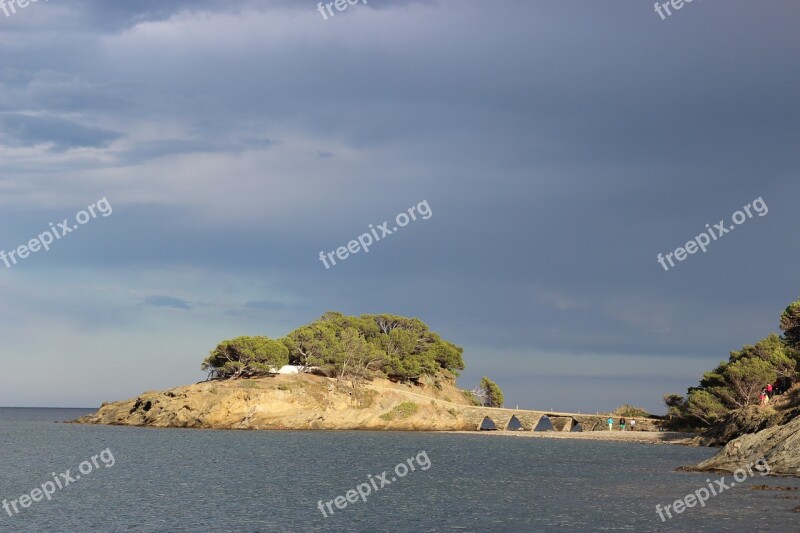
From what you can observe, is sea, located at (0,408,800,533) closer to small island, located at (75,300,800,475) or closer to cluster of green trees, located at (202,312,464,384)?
small island, located at (75,300,800,475)

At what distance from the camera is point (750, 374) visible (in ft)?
321

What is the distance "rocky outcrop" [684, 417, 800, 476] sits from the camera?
52.4 m

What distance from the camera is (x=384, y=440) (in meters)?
95.8

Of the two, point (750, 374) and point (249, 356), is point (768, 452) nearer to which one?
point (750, 374)

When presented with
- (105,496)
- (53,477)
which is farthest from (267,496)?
(53,477)

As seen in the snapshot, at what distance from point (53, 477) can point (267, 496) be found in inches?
748

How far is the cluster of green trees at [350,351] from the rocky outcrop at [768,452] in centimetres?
7533

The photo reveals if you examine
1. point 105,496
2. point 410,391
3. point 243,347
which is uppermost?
point 243,347

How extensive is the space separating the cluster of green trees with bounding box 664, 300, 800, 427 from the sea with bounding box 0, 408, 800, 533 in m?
20.1

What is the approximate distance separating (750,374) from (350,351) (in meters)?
63.4

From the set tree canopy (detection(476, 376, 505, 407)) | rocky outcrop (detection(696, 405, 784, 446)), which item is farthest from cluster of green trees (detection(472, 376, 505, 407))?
rocky outcrop (detection(696, 405, 784, 446))

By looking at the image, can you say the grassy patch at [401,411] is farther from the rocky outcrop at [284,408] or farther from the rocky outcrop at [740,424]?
the rocky outcrop at [740,424]

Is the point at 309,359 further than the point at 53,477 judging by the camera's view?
Yes

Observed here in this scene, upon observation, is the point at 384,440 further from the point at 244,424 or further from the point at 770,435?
the point at 770,435
